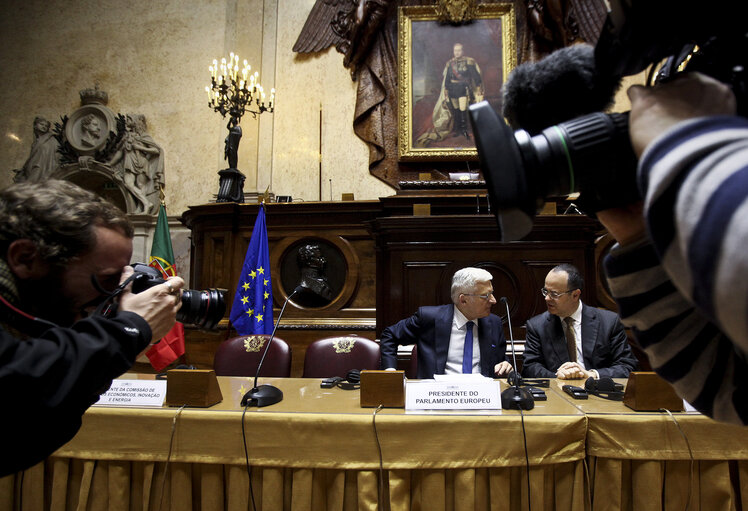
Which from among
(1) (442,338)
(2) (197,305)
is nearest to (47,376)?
(2) (197,305)

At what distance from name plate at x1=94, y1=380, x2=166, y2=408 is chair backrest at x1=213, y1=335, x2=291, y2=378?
110cm

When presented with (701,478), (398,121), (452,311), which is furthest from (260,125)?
(701,478)

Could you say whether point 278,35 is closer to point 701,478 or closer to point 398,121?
point 398,121

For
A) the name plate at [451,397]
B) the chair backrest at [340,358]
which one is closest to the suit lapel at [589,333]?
the chair backrest at [340,358]

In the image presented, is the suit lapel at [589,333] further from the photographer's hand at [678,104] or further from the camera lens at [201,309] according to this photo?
the photographer's hand at [678,104]

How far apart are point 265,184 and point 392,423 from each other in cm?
518

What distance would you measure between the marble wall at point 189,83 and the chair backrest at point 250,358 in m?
3.54

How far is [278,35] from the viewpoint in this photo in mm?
6602

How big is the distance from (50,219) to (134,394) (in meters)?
1.07

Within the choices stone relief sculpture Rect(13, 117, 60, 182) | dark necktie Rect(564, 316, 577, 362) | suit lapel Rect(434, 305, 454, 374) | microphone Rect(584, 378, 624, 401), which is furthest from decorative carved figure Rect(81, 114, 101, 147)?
microphone Rect(584, 378, 624, 401)

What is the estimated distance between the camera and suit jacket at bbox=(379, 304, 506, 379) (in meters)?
2.94

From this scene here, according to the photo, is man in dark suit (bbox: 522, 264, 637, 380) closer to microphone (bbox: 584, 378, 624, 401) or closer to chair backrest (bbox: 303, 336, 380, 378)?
microphone (bbox: 584, 378, 624, 401)

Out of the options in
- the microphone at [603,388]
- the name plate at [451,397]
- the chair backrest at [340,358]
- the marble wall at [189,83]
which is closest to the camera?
the name plate at [451,397]

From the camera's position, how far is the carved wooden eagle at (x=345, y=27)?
616 centimetres
